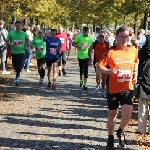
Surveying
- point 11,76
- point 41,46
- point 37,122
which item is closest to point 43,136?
point 37,122

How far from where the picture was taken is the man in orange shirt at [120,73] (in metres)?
6.99

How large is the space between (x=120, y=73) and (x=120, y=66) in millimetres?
112

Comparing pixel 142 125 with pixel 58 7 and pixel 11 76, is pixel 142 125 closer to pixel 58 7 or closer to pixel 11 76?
pixel 11 76

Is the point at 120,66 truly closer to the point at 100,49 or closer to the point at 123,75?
the point at 123,75

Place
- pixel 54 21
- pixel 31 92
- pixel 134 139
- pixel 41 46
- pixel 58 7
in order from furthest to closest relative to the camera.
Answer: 1. pixel 54 21
2. pixel 58 7
3. pixel 41 46
4. pixel 31 92
5. pixel 134 139

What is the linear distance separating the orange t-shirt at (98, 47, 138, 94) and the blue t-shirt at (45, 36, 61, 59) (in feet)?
22.7

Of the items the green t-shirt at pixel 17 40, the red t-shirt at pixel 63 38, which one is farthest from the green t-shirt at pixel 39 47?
the red t-shirt at pixel 63 38

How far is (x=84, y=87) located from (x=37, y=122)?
16.5 ft

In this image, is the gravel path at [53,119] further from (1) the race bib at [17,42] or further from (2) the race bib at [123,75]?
(1) the race bib at [17,42]

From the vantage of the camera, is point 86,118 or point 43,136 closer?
point 43,136

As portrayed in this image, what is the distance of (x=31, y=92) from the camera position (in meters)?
13.4

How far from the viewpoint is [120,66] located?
700 centimetres

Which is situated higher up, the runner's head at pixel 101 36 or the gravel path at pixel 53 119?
the runner's head at pixel 101 36

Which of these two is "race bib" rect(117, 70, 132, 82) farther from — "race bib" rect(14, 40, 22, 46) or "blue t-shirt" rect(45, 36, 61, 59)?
"race bib" rect(14, 40, 22, 46)
